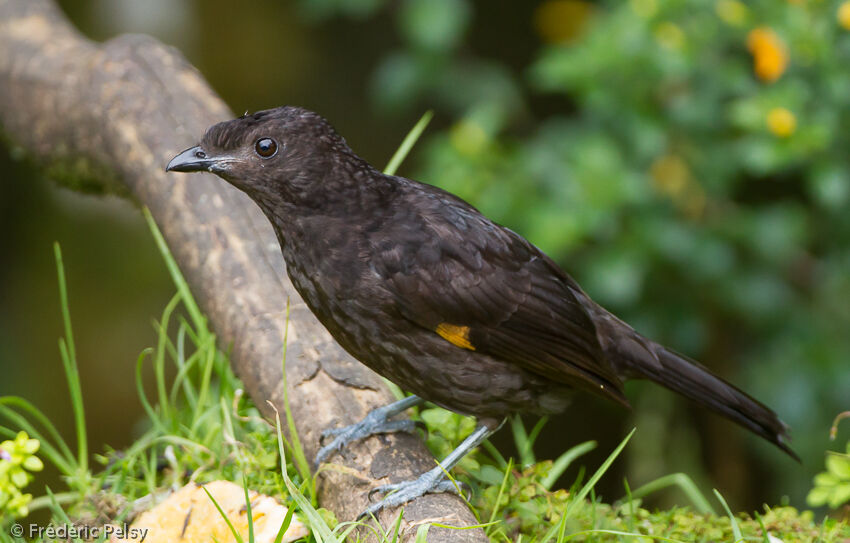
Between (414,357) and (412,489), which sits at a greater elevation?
(414,357)

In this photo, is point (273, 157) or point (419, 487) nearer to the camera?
point (419, 487)

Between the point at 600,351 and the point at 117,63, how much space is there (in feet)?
8.13

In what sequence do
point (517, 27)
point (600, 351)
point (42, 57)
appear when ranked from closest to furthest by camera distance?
point (600, 351)
point (42, 57)
point (517, 27)

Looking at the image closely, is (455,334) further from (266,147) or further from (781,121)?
(781,121)

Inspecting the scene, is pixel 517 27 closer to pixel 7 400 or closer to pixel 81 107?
pixel 81 107

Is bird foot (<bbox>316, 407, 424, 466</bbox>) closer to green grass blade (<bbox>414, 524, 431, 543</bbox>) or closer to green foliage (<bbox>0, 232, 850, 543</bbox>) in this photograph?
green foliage (<bbox>0, 232, 850, 543</bbox>)

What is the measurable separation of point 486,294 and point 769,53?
2185 millimetres

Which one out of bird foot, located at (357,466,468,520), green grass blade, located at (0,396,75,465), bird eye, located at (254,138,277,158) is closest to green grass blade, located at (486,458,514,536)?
bird foot, located at (357,466,468,520)

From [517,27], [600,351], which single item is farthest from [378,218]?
[517,27]

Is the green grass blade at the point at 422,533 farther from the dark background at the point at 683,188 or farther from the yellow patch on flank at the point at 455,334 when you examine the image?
the dark background at the point at 683,188

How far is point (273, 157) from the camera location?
2.84 metres

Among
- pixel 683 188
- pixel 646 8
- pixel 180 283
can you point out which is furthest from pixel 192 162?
pixel 683 188

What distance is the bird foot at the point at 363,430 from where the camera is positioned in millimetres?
2912

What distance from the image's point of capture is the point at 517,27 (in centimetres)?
711
